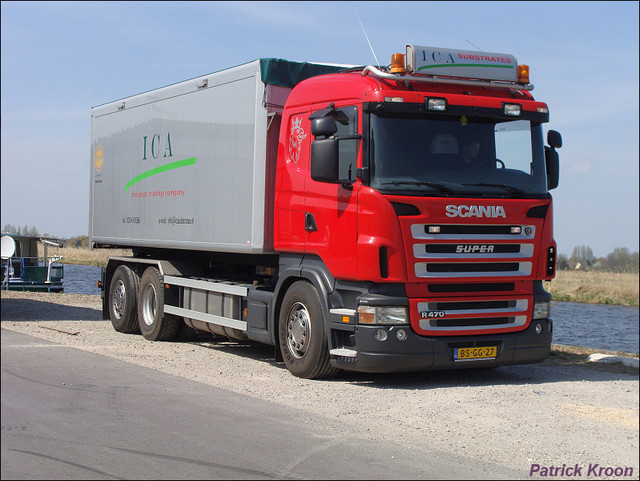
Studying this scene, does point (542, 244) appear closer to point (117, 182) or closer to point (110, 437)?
point (110, 437)

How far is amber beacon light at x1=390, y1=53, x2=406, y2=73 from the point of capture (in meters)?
8.95

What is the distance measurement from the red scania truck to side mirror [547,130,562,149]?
0.04ft

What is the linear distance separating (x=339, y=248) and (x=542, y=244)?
2.54m

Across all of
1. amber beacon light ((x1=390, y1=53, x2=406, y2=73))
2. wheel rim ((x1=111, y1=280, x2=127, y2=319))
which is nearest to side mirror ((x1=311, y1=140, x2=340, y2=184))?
amber beacon light ((x1=390, y1=53, x2=406, y2=73))

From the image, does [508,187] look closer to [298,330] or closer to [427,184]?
[427,184]

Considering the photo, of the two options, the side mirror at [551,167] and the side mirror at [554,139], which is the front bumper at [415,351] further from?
the side mirror at [554,139]

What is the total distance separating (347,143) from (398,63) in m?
1.10

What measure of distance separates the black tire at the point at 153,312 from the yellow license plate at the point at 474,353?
19.9ft

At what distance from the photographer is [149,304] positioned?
14.0 meters

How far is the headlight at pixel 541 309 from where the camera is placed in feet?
31.5

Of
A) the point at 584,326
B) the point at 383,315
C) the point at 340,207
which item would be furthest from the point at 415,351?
the point at 584,326

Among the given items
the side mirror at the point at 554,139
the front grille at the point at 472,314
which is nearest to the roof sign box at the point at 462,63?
the side mirror at the point at 554,139

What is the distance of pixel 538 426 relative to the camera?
7.01m

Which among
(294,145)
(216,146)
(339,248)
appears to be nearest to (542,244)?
(339,248)
